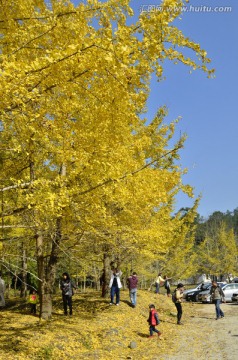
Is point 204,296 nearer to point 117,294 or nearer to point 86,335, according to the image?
point 117,294

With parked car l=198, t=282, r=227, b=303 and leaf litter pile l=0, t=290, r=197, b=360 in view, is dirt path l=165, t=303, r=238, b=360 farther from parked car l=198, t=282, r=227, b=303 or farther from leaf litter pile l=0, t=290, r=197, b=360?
parked car l=198, t=282, r=227, b=303

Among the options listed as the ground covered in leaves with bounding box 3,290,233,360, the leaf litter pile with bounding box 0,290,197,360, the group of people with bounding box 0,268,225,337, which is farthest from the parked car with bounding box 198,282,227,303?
the leaf litter pile with bounding box 0,290,197,360

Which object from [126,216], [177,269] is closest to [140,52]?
[126,216]

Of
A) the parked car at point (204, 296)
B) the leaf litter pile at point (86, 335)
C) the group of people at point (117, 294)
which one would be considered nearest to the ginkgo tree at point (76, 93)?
the leaf litter pile at point (86, 335)

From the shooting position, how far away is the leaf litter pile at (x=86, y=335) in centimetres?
750

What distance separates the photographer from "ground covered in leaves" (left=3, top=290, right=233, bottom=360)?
7.56m

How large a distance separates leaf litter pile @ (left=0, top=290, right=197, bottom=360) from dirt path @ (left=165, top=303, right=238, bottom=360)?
0.32 meters

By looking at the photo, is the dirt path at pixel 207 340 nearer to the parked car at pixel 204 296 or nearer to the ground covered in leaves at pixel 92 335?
the ground covered in leaves at pixel 92 335

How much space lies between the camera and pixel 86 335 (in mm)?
9008

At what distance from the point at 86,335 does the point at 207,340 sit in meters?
3.56

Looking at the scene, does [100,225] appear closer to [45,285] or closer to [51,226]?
[51,226]

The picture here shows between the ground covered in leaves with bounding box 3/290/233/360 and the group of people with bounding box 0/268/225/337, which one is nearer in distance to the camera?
the ground covered in leaves with bounding box 3/290/233/360

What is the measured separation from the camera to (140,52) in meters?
3.53

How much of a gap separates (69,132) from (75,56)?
1.74 metres
